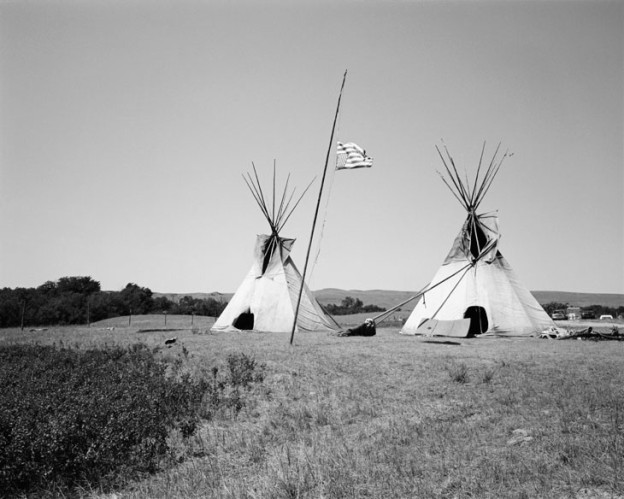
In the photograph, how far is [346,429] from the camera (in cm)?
613

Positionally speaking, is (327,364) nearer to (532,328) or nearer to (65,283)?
(532,328)

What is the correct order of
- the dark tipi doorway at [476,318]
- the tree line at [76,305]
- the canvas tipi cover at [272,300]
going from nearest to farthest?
the dark tipi doorway at [476,318] < the canvas tipi cover at [272,300] < the tree line at [76,305]

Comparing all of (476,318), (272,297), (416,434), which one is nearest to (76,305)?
(272,297)

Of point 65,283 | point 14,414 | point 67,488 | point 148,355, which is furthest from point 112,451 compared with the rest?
point 65,283

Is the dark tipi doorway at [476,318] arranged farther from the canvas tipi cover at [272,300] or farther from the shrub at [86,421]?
the shrub at [86,421]

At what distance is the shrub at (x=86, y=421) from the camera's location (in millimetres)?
4941

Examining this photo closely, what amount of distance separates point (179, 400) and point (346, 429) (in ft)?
10.4

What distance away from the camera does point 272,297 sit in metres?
21.8

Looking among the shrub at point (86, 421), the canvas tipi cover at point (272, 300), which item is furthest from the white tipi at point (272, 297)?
the shrub at point (86, 421)

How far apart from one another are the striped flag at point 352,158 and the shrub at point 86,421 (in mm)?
7765

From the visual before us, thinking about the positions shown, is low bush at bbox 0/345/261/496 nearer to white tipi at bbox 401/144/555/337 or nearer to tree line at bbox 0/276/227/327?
white tipi at bbox 401/144/555/337

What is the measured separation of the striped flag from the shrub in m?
7.77

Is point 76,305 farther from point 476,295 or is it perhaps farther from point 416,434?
point 416,434

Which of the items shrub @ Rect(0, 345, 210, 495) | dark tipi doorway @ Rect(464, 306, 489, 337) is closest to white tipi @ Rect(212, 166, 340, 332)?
dark tipi doorway @ Rect(464, 306, 489, 337)
